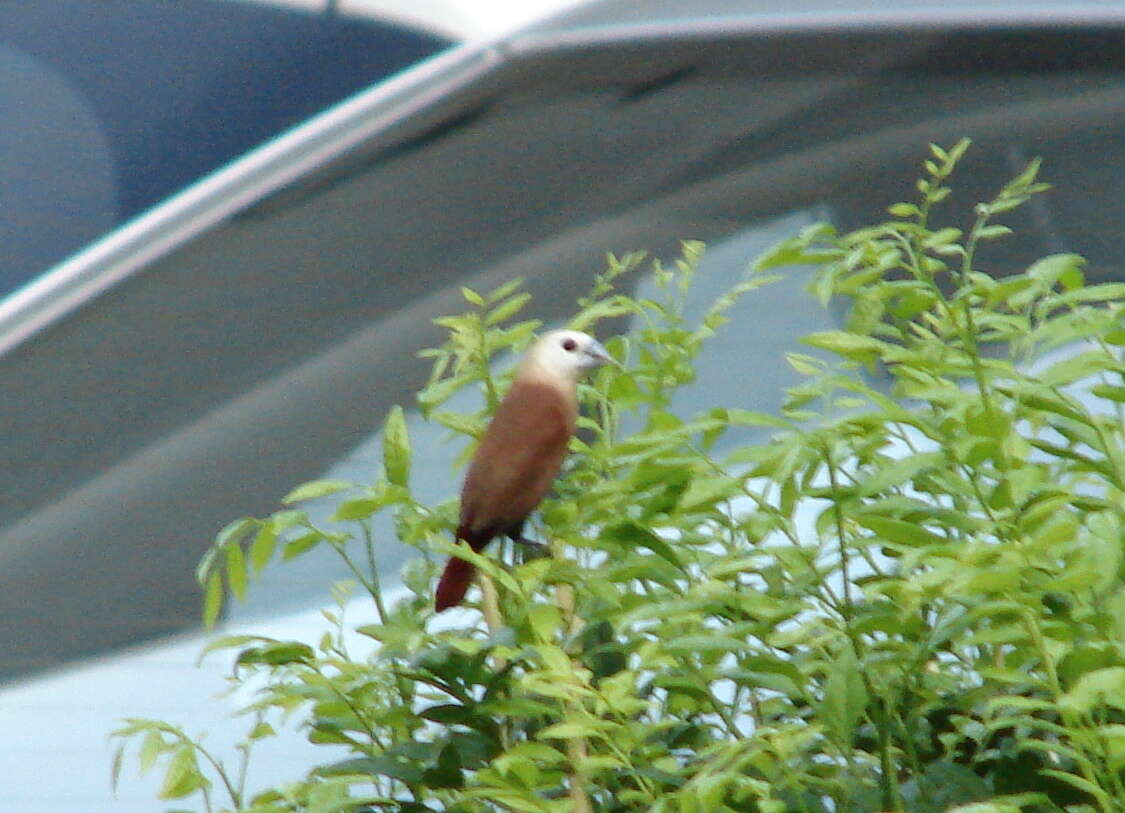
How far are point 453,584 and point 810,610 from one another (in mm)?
246

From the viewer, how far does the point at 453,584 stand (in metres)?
0.97

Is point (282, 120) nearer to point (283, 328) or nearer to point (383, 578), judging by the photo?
point (283, 328)

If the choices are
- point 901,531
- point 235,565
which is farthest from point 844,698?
point 235,565

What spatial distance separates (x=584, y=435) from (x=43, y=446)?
3.42ft

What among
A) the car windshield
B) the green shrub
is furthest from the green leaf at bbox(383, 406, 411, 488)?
the car windshield

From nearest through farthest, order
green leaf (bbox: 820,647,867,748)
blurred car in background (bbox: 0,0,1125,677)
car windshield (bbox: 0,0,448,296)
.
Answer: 1. green leaf (bbox: 820,647,867,748)
2. blurred car in background (bbox: 0,0,1125,677)
3. car windshield (bbox: 0,0,448,296)

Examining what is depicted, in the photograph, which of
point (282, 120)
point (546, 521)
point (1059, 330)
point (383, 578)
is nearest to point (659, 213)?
point (383, 578)

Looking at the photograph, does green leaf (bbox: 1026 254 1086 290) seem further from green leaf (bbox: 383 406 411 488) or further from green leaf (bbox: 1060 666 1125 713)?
green leaf (bbox: 383 406 411 488)

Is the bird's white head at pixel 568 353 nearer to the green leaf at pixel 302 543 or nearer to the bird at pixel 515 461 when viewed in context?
the bird at pixel 515 461

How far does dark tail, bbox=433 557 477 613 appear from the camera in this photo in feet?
3.15

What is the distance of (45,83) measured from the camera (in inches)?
180

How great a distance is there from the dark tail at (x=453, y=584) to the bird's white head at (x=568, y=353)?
14 centimetres

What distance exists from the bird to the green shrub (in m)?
0.02

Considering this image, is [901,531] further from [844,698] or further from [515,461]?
[515,461]
